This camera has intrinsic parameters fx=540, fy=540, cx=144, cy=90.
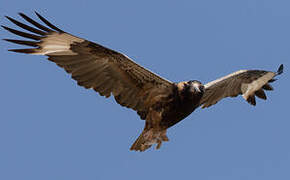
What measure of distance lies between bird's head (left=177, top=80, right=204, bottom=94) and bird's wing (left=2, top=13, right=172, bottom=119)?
0.61ft

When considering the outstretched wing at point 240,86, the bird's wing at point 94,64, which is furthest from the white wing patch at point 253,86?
the bird's wing at point 94,64

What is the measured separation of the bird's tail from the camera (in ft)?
25.4

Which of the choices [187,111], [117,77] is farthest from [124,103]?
[187,111]

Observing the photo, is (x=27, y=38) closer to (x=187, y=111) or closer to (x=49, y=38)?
(x=49, y=38)

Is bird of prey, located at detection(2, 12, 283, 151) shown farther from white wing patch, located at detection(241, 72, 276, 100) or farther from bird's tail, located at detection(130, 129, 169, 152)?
white wing patch, located at detection(241, 72, 276, 100)

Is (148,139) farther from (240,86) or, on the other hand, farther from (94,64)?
(240,86)

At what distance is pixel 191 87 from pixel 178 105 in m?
0.31

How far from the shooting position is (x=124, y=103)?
8.11 m

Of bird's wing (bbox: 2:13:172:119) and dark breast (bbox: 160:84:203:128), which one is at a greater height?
bird's wing (bbox: 2:13:172:119)

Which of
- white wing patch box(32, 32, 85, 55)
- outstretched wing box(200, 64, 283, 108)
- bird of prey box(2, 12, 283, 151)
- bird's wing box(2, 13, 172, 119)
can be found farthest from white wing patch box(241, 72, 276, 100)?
white wing patch box(32, 32, 85, 55)

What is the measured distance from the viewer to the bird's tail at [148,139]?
25.4ft

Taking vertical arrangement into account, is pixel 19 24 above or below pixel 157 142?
above

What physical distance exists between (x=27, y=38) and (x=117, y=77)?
1.40 metres

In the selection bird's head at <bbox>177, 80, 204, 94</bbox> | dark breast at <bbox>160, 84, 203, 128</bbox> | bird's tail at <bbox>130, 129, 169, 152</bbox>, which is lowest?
bird's tail at <bbox>130, 129, 169, 152</bbox>
